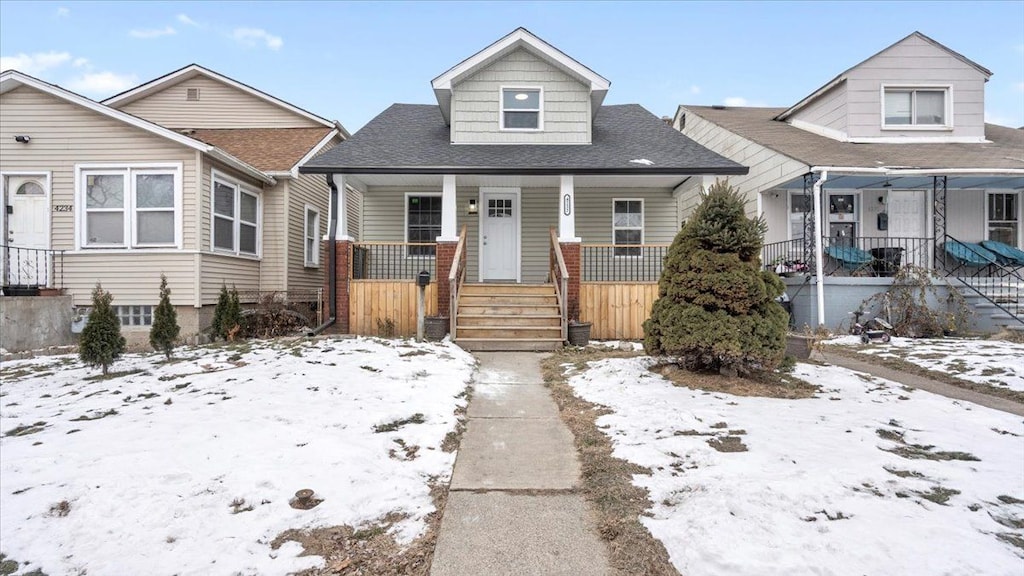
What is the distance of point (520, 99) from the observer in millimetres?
11312

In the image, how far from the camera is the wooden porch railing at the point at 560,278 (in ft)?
28.0

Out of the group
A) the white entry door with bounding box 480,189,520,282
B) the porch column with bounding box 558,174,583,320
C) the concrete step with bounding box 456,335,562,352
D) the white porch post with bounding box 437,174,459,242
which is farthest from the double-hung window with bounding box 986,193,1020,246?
the white porch post with bounding box 437,174,459,242

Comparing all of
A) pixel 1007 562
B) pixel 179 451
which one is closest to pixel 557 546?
pixel 1007 562

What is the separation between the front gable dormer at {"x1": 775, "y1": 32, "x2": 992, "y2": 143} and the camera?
12.3 metres

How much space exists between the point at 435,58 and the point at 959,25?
1732 cm

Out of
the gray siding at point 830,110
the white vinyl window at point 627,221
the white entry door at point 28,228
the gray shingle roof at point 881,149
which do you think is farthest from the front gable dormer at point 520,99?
the white entry door at point 28,228

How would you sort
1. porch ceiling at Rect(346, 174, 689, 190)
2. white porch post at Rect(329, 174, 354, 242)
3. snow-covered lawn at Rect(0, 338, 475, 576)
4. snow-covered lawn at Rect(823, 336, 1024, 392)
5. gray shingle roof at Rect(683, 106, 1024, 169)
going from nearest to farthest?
snow-covered lawn at Rect(0, 338, 475, 576) < snow-covered lawn at Rect(823, 336, 1024, 392) < white porch post at Rect(329, 174, 354, 242) < porch ceiling at Rect(346, 174, 689, 190) < gray shingle roof at Rect(683, 106, 1024, 169)

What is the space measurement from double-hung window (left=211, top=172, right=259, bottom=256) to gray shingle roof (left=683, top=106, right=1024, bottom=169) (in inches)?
483

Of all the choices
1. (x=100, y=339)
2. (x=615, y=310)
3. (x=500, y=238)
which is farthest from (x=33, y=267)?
(x=615, y=310)

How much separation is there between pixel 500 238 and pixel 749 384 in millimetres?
7414

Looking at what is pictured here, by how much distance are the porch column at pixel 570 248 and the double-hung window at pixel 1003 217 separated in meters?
10.9

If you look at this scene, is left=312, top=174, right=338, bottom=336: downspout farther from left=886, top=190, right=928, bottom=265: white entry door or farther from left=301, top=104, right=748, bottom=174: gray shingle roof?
left=886, top=190, right=928, bottom=265: white entry door

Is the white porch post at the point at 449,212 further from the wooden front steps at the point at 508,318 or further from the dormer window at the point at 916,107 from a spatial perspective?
the dormer window at the point at 916,107

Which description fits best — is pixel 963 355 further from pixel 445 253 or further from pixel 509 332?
pixel 445 253
